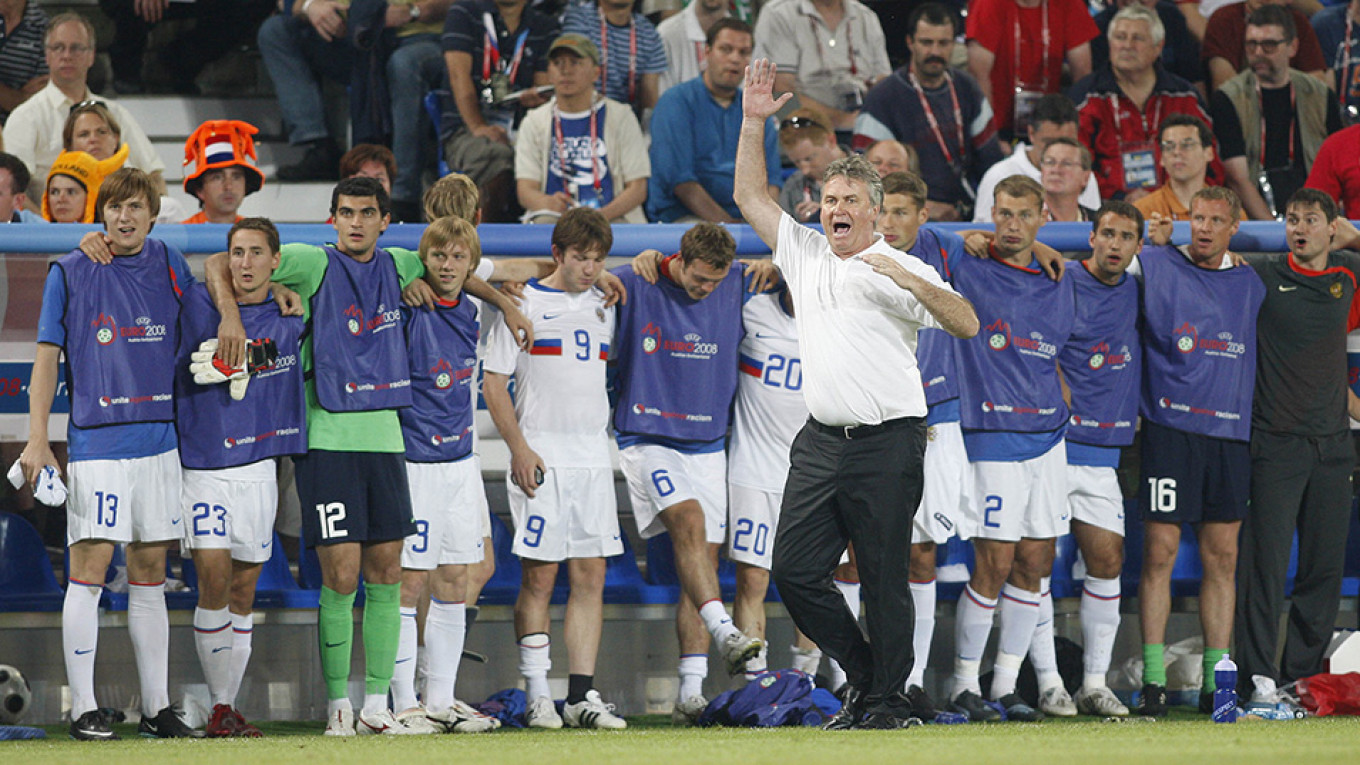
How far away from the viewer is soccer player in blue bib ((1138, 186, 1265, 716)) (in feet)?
24.4

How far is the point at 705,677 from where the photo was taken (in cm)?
741

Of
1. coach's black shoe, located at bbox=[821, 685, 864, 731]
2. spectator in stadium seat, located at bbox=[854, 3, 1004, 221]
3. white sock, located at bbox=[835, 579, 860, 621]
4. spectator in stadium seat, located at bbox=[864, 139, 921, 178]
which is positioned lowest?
coach's black shoe, located at bbox=[821, 685, 864, 731]

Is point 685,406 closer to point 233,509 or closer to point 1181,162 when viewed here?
point 233,509

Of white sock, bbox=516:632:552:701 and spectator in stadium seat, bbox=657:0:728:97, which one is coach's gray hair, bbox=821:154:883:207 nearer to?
white sock, bbox=516:632:552:701

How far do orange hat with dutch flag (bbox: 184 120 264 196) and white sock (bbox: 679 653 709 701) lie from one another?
288 cm

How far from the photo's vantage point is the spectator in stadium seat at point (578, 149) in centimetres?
859

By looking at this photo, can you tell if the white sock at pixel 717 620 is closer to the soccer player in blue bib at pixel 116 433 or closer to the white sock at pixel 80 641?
the soccer player in blue bib at pixel 116 433

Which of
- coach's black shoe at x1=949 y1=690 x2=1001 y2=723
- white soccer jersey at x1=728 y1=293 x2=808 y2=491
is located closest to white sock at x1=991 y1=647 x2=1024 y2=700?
coach's black shoe at x1=949 y1=690 x2=1001 y2=723

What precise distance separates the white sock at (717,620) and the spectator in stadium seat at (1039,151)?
9.82 ft

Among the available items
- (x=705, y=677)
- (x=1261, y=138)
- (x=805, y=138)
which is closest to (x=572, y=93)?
(x=805, y=138)

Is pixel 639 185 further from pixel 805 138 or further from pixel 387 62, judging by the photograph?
pixel 387 62

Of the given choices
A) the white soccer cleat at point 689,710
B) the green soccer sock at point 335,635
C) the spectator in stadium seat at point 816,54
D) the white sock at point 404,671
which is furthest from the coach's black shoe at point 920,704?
the spectator in stadium seat at point 816,54

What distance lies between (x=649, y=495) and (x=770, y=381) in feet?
2.44

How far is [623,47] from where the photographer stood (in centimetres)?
945
